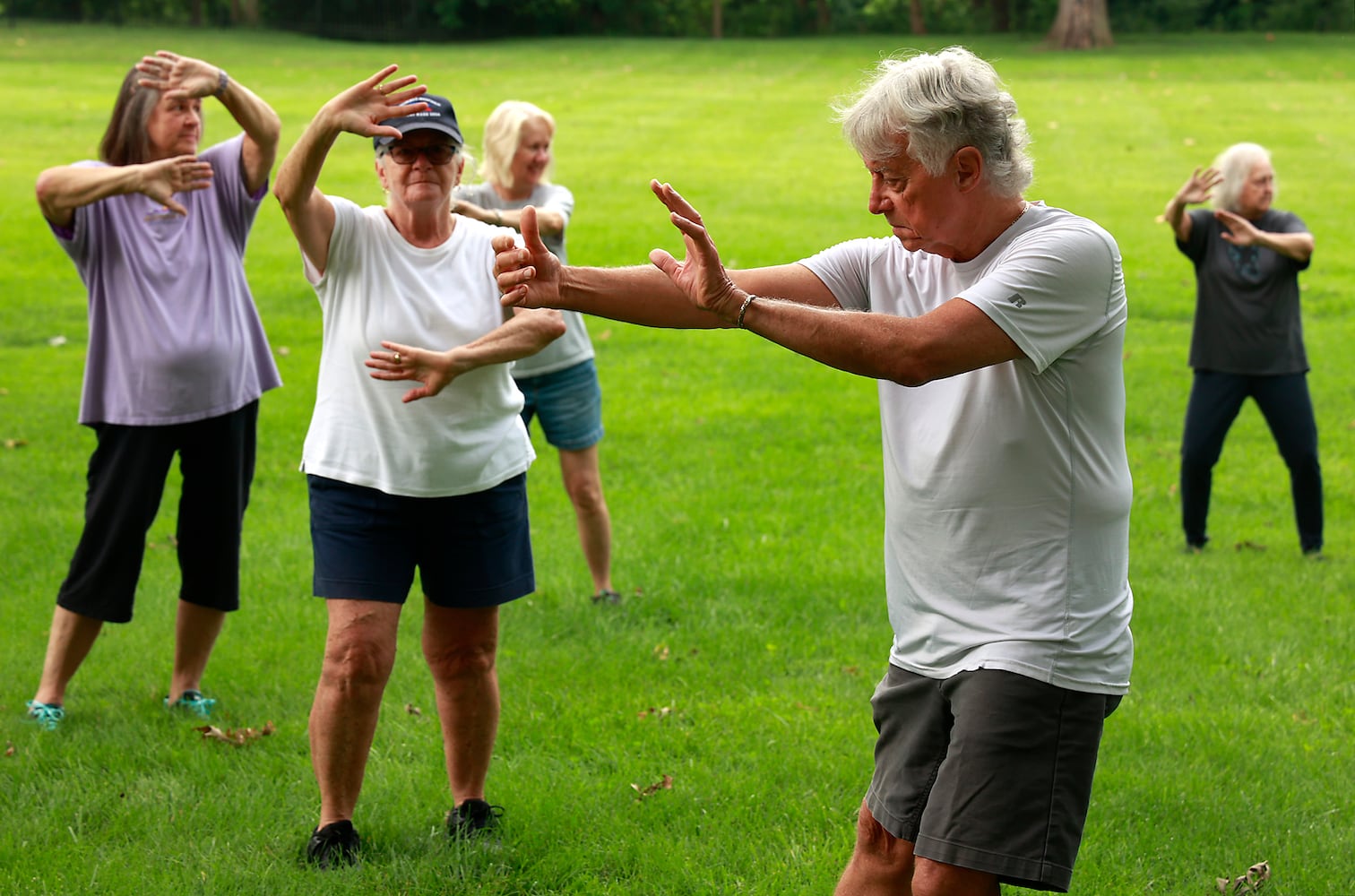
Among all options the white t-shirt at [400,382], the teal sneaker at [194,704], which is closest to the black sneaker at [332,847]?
the white t-shirt at [400,382]

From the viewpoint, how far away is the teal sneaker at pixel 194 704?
5613 millimetres

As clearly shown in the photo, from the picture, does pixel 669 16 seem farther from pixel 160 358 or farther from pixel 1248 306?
pixel 160 358

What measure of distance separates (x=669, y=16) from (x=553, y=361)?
47.6 meters

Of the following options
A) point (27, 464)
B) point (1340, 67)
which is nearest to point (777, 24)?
point (1340, 67)

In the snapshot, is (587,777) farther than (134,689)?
No

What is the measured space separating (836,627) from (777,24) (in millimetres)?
46595

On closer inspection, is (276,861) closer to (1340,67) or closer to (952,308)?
(952,308)

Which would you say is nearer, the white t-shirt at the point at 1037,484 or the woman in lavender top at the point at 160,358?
the white t-shirt at the point at 1037,484

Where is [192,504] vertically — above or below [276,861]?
above

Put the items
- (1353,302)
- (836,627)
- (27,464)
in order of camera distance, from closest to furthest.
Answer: (836,627) < (27,464) < (1353,302)

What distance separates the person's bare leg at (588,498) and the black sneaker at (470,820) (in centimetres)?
229

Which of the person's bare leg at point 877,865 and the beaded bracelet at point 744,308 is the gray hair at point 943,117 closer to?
the beaded bracelet at point 744,308

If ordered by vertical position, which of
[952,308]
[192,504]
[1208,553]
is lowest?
[1208,553]

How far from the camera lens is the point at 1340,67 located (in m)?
32.8
